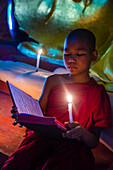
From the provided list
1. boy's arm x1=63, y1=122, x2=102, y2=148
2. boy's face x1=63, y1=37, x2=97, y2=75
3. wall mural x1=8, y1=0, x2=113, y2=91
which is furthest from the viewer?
wall mural x1=8, y1=0, x2=113, y2=91

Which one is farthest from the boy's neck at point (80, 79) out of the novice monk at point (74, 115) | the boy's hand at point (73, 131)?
the boy's hand at point (73, 131)

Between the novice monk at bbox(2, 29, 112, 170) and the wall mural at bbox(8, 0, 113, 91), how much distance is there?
174 cm

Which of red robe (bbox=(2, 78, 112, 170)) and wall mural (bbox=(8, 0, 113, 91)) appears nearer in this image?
red robe (bbox=(2, 78, 112, 170))

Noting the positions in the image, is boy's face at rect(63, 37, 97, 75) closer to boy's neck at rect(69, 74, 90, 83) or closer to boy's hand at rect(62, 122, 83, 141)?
boy's neck at rect(69, 74, 90, 83)

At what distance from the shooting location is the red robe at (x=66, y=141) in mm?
833

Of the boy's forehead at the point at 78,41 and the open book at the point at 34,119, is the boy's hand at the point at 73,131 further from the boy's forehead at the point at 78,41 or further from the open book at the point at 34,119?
the boy's forehead at the point at 78,41

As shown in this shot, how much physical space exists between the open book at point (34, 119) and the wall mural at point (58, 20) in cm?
199

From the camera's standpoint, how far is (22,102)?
911 millimetres

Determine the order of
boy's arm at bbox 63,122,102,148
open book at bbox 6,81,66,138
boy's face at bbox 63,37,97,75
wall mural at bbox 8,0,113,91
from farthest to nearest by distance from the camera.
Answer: wall mural at bbox 8,0,113,91, boy's face at bbox 63,37,97,75, boy's arm at bbox 63,122,102,148, open book at bbox 6,81,66,138

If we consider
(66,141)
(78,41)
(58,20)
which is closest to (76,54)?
(78,41)

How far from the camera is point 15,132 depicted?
1473mm

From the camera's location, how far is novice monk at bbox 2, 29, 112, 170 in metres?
0.84

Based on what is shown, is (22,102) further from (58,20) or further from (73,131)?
(58,20)

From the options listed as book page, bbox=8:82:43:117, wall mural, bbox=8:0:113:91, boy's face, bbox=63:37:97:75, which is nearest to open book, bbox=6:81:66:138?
book page, bbox=8:82:43:117
